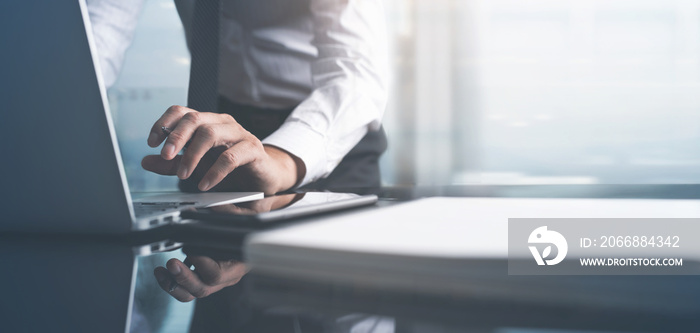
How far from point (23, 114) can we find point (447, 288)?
283 mm

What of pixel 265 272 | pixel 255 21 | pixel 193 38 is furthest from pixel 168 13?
pixel 265 272

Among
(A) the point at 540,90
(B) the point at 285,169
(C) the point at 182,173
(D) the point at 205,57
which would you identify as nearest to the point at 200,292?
(C) the point at 182,173

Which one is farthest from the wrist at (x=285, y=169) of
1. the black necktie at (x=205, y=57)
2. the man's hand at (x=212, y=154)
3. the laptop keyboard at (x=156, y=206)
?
the laptop keyboard at (x=156, y=206)

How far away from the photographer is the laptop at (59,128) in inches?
10.6

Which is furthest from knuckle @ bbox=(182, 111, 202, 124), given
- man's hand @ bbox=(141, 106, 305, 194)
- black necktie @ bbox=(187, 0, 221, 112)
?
black necktie @ bbox=(187, 0, 221, 112)

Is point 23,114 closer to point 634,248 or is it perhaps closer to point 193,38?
point 634,248

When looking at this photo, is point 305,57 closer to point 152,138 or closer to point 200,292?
point 152,138

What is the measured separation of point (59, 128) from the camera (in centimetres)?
28

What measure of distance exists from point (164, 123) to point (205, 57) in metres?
0.30

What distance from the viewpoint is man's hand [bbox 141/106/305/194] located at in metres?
0.45

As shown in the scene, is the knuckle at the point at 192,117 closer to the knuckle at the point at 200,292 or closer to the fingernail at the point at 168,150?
the fingernail at the point at 168,150

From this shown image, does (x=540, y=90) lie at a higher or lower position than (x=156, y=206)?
lower

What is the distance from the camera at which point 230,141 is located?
53cm

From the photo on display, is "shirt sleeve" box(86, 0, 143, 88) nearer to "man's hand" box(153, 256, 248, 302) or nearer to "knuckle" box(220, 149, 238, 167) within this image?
"knuckle" box(220, 149, 238, 167)
